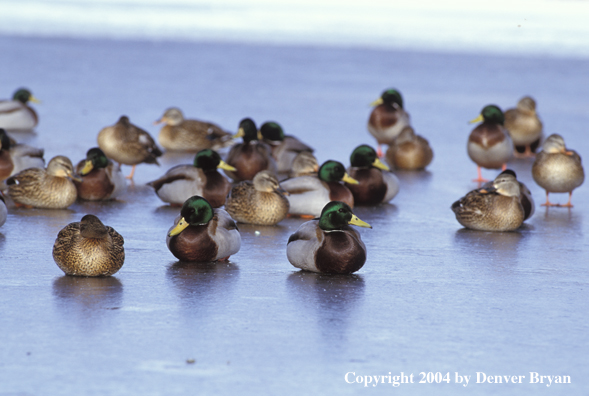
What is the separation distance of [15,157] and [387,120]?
15.2 feet

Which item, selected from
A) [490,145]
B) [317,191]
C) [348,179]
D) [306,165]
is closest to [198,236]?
[317,191]

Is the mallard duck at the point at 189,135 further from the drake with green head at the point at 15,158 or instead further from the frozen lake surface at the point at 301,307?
the drake with green head at the point at 15,158

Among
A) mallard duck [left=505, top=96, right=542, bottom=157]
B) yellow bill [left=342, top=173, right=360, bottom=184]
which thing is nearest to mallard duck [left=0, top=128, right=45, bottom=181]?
yellow bill [left=342, top=173, right=360, bottom=184]

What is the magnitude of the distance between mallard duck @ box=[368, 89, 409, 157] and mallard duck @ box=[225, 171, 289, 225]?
13.9 ft

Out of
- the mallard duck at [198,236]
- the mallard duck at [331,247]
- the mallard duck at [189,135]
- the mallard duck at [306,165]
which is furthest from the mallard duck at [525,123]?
the mallard duck at [198,236]

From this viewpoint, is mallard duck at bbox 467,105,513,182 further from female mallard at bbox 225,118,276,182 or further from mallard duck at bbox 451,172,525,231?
mallard duck at bbox 451,172,525,231

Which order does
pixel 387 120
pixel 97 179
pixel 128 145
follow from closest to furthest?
pixel 97 179 → pixel 128 145 → pixel 387 120

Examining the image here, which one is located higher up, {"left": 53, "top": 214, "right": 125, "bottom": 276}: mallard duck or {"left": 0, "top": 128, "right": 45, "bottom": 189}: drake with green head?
{"left": 0, "top": 128, "right": 45, "bottom": 189}: drake with green head

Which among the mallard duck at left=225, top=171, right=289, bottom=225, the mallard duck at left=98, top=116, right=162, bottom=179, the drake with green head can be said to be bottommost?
the mallard duck at left=225, top=171, right=289, bottom=225

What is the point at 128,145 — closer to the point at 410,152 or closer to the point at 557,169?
the point at 410,152

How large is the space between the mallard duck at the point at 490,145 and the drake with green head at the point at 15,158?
420cm

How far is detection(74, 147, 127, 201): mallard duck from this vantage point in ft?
24.2

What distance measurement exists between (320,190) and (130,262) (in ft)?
7.12

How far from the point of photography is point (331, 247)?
5.02 m
